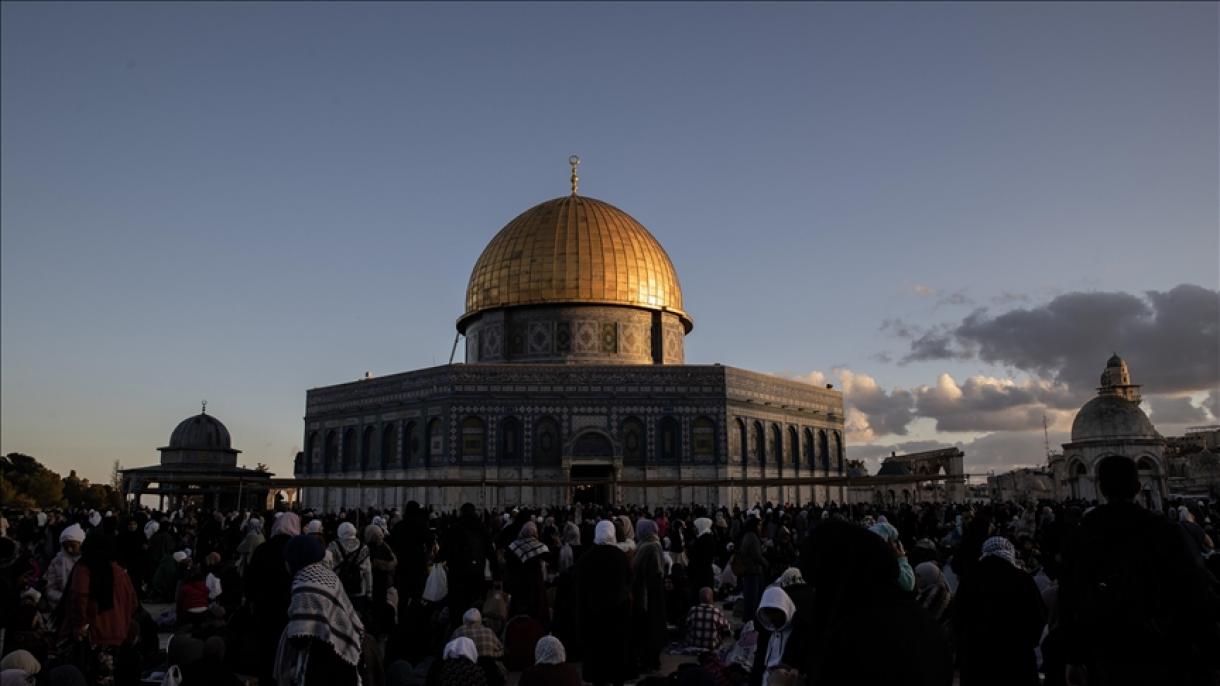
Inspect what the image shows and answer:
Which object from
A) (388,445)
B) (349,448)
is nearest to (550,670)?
(388,445)

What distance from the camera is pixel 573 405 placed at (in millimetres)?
33469

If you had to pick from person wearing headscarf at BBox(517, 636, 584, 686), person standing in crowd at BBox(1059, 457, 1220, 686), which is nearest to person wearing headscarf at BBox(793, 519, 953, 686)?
person standing in crowd at BBox(1059, 457, 1220, 686)

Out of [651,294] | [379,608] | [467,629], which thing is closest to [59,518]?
[379,608]

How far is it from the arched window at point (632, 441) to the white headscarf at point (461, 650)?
26.6 meters

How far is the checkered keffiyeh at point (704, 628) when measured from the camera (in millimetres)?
9789

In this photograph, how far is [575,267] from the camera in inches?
1458

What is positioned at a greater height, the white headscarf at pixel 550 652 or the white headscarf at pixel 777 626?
the white headscarf at pixel 777 626

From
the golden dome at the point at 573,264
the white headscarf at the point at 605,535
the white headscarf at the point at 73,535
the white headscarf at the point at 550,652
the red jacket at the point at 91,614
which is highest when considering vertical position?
the golden dome at the point at 573,264

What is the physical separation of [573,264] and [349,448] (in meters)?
11.3

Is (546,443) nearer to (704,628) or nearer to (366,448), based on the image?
(366,448)

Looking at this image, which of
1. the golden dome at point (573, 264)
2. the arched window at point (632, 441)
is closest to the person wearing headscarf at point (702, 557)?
the arched window at point (632, 441)

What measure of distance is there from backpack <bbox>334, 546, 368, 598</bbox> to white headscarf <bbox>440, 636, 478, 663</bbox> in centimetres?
269

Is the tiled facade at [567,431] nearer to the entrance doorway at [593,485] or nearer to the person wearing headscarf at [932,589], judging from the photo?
the entrance doorway at [593,485]

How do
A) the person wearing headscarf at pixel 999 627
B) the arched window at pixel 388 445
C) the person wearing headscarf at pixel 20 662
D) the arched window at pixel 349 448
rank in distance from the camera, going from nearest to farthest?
the person wearing headscarf at pixel 999 627, the person wearing headscarf at pixel 20 662, the arched window at pixel 388 445, the arched window at pixel 349 448
